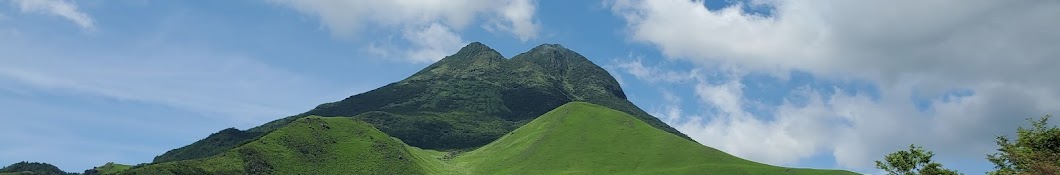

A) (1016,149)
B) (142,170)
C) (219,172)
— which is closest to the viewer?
(1016,149)

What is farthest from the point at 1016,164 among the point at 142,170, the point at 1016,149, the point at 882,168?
the point at 142,170

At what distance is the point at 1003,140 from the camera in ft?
292

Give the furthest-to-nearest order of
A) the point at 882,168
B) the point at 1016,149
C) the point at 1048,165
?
the point at 882,168
the point at 1016,149
the point at 1048,165

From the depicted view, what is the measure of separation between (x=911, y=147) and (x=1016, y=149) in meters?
14.4

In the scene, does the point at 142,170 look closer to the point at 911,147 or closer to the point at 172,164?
the point at 172,164

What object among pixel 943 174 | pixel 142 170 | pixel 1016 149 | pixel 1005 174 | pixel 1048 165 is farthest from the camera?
pixel 142 170

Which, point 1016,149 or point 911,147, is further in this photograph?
point 911,147

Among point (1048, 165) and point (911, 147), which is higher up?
point (911, 147)

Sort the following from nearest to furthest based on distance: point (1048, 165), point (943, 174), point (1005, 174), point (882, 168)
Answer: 1. point (1048, 165)
2. point (1005, 174)
3. point (943, 174)
4. point (882, 168)

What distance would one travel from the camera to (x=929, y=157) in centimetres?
9688

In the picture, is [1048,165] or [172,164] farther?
[172,164]

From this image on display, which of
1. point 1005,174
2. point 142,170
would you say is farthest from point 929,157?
point 142,170

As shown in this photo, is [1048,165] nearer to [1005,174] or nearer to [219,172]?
[1005,174]

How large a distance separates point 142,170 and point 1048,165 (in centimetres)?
18363
